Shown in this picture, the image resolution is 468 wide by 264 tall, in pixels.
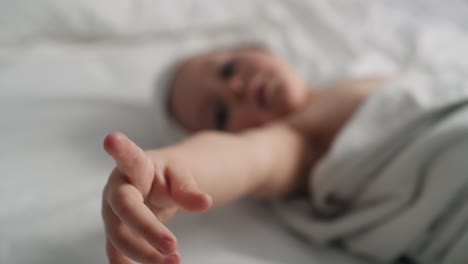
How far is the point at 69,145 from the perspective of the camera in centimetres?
72

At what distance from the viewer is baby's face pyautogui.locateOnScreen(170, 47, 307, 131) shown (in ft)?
2.73

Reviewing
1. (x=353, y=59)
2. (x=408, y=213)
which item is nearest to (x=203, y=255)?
(x=408, y=213)

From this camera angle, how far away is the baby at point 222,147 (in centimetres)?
41

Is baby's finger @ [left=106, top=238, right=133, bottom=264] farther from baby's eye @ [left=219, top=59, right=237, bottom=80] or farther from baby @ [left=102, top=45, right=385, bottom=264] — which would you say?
baby's eye @ [left=219, top=59, right=237, bottom=80]

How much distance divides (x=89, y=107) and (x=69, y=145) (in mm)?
110

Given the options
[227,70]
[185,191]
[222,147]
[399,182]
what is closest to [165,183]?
[185,191]

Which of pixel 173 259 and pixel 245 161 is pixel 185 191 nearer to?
pixel 173 259

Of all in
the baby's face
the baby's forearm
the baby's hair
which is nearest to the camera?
the baby's forearm

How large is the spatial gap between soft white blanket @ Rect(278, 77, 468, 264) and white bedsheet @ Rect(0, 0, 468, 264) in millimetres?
51

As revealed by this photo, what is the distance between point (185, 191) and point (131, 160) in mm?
54

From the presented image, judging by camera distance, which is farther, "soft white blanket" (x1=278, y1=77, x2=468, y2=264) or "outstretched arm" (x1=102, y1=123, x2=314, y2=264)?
"soft white blanket" (x1=278, y1=77, x2=468, y2=264)

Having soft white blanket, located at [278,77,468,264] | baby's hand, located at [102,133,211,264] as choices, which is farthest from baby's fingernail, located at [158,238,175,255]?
soft white blanket, located at [278,77,468,264]

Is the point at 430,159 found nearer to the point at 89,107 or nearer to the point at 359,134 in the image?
the point at 359,134

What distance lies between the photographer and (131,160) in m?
0.42
